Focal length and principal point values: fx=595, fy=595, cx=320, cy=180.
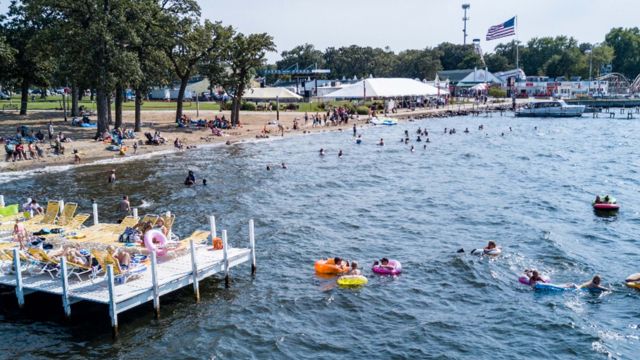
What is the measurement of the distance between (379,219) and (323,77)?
5215 inches

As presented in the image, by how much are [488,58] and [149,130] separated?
128911 mm

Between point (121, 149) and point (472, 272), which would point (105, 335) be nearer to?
point (472, 272)

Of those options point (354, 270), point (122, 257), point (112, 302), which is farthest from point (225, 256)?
point (354, 270)

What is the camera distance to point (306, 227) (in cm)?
2930

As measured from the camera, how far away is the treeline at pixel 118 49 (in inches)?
1871

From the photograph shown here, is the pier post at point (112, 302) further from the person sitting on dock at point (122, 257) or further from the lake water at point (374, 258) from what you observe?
the person sitting on dock at point (122, 257)

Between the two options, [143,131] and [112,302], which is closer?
[112,302]

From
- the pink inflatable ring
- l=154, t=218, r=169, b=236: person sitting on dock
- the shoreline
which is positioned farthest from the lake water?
l=154, t=218, r=169, b=236: person sitting on dock

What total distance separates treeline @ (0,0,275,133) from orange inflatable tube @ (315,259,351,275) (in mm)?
31905

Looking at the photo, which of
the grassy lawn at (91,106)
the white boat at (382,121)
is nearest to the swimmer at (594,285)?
the white boat at (382,121)

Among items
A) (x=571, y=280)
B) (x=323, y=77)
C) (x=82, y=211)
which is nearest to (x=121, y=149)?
(x=82, y=211)

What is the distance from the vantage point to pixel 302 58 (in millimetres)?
172625

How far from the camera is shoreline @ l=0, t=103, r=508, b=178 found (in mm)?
42969

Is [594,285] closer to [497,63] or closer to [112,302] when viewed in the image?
[112,302]
